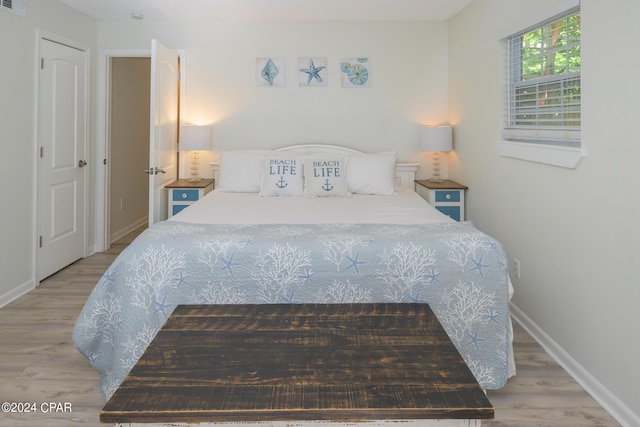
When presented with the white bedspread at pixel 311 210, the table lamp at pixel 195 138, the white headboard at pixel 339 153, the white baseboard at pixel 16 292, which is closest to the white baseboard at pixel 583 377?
the white bedspread at pixel 311 210

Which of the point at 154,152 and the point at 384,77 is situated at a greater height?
the point at 384,77

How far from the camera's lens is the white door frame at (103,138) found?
15.8ft

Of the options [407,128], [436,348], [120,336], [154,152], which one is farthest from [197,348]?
[407,128]

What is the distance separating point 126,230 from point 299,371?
530 cm

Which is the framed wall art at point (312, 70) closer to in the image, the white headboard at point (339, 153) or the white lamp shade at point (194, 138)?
the white headboard at point (339, 153)

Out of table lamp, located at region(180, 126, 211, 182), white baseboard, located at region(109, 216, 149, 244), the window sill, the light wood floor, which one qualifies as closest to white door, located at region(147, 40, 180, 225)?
table lamp, located at region(180, 126, 211, 182)

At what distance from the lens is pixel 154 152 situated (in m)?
4.02

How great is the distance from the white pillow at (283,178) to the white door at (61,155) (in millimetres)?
1777

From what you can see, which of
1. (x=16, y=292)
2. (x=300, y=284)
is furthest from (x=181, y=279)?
(x=16, y=292)

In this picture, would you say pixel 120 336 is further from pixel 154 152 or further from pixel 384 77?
pixel 384 77

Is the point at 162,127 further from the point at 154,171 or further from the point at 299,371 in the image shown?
the point at 299,371

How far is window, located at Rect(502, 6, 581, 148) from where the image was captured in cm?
271

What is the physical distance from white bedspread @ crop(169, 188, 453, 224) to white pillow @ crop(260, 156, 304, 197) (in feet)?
0.44

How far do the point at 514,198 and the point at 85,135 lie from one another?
12.6 feet
